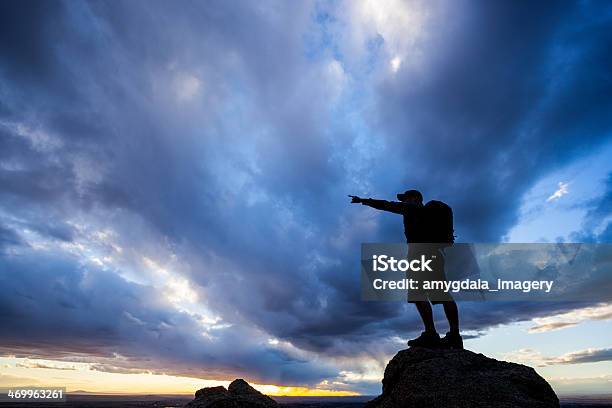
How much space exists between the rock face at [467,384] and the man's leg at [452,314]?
25.6 inches

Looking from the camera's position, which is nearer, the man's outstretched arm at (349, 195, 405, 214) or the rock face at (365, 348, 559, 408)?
the rock face at (365, 348, 559, 408)

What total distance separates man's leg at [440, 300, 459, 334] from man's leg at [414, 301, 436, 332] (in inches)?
14.7

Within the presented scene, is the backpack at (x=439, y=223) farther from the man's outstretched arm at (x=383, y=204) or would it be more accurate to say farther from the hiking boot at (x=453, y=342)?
the hiking boot at (x=453, y=342)

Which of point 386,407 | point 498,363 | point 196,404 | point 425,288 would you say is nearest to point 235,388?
point 196,404

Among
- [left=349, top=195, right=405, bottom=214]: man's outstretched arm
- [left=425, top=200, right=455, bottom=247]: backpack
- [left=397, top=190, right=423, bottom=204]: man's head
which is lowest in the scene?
[left=425, top=200, right=455, bottom=247]: backpack

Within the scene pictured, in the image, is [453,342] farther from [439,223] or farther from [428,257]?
[439,223]

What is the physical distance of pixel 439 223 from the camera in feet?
31.9

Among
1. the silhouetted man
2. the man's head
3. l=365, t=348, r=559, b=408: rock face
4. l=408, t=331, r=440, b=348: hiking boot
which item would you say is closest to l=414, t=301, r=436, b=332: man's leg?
the silhouetted man

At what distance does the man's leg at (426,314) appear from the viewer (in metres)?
9.49

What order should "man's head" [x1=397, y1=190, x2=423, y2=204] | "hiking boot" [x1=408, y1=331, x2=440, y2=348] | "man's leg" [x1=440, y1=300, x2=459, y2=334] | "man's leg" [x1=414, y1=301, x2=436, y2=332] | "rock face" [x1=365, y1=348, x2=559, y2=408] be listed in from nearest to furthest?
"rock face" [x1=365, y1=348, x2=559, y2=408] → "man's leg" [x1=440, y1=300, x2=459, y2=334] → "man's leg" [x1=414, y1=301, x2=436, y2=332] → "hiking boot" [x1=408, y1=331, x2=440, y2=348] → "man's head" [x1=397, y1=190, x2=423, y2=204]

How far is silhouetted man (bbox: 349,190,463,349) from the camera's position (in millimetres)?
9516

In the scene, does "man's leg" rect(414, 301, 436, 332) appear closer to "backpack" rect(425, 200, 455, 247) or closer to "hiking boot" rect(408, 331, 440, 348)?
"hiking boot" rect(408, 331, 440, 348)

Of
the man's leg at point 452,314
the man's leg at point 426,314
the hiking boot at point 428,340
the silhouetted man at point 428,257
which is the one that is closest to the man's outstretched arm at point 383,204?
the silhouetted man at point 428,257

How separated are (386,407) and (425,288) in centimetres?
287
